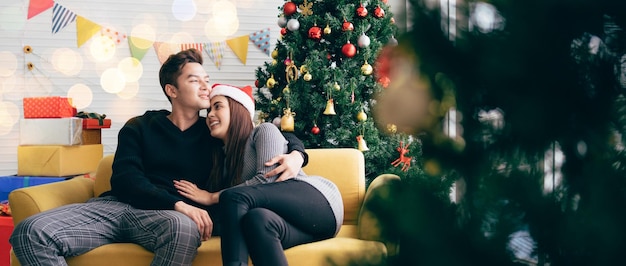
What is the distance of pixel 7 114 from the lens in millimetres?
4609

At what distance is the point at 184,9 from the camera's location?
192 inches

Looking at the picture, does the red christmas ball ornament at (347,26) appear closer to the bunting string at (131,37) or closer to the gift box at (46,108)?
the bunting string at (131,37)

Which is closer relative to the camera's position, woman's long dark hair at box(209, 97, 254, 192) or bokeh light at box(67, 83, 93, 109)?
woman's long dark hair at box(209, 97, 254, 192)

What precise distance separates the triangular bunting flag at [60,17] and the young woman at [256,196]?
2.83 m

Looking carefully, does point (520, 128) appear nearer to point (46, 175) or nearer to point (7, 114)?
point (46, 175)

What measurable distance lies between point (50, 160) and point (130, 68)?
125cm

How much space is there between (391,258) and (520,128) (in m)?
0.10

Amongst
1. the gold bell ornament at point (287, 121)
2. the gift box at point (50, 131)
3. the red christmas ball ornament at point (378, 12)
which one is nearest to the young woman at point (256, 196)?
the gold bell ornament at point (287, 121)

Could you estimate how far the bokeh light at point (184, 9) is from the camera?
190 inches

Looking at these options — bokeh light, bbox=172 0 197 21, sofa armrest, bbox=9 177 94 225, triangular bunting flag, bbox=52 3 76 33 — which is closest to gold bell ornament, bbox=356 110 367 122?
sofa armrest, bbox=9 177 94 225

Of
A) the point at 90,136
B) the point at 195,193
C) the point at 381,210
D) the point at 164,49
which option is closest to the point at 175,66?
the point at 195,193

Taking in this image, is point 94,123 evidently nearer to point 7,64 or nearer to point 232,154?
point 7,64

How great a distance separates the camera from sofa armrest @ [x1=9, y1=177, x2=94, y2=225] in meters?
2.19

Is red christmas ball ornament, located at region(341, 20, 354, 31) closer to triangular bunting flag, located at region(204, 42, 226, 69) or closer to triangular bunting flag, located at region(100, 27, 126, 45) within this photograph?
triangular bunting flag, located at region(204, 42, 226, 69)
